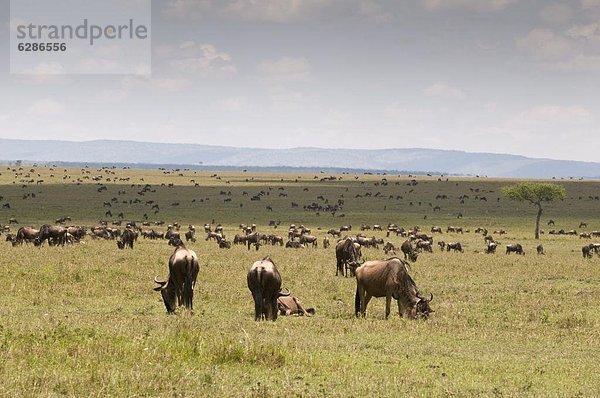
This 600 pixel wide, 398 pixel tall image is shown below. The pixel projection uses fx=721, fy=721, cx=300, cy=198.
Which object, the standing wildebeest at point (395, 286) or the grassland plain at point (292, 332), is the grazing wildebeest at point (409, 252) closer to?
the grassland plain at point (292, 332)

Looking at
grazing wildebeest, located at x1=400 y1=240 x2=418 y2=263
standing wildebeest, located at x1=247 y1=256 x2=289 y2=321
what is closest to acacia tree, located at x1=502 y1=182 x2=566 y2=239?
grazing wildebeest, located at x1=400 y1=240 x2=418 y2=263

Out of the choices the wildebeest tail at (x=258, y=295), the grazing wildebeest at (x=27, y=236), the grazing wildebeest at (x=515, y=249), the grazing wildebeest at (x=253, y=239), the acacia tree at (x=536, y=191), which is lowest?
the grazing wildebeest at (x=515, y=249)

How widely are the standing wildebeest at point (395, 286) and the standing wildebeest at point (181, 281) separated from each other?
4806 mm

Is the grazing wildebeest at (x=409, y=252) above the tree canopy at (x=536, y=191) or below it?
below

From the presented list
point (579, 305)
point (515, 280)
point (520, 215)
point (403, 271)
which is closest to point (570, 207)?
point (520, 215)

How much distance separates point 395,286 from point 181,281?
20.3 ft

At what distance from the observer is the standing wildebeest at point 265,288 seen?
767 inches

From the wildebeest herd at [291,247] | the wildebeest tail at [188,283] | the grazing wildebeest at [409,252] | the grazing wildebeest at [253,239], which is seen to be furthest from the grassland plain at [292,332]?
the grazing wildebeest at [253,239]

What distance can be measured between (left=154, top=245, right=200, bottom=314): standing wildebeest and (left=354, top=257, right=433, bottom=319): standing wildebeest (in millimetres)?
4806

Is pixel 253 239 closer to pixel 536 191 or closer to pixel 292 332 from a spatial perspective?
pixel 292 332

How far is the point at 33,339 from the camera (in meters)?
13.9

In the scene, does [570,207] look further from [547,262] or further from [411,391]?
[411,391]

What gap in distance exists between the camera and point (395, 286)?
20.8m

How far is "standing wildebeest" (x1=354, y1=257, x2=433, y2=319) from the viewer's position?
821 inches
